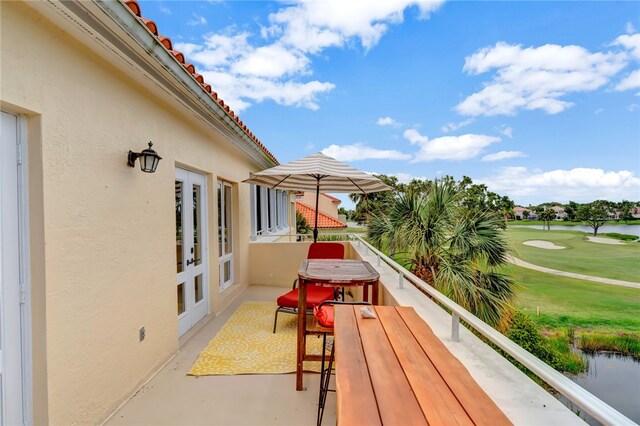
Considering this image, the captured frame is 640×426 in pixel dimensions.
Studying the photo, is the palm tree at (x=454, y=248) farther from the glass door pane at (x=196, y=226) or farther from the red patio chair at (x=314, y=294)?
the glass door pane at (x=196, y=226)

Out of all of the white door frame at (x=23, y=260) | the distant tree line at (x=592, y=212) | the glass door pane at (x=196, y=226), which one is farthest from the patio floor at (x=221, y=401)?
the distant tree line at (x=592, y=212)

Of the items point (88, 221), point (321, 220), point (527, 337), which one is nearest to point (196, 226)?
point (88, 221)

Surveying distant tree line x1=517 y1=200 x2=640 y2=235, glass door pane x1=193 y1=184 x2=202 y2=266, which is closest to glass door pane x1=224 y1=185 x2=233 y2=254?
glass door pane x1=193 y1=184 x2=202 y2=266

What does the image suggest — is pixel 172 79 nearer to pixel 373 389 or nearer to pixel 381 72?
pixel 373 389

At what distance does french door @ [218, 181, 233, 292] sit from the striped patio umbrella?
0.92 meters

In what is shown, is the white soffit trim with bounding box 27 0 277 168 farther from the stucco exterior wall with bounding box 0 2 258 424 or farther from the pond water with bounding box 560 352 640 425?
the pond water with bounding box 560 352 640 425

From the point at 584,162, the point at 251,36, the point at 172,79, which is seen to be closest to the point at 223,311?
the point at 172,79

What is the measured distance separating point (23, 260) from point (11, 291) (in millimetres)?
218

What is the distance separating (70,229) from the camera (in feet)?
8.17

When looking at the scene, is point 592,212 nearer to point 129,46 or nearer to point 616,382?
point 616,382

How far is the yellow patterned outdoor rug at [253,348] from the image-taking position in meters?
3.80

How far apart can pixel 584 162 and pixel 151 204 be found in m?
37.4

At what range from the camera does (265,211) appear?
423 inches

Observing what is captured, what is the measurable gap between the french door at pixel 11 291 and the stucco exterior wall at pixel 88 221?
0.08m
